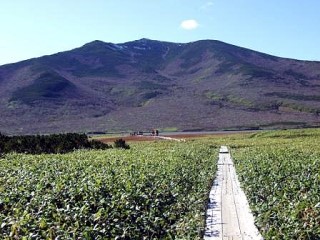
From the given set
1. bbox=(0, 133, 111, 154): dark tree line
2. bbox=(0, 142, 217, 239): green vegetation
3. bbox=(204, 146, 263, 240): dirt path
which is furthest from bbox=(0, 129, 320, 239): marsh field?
bbox=(0, 133, 111, 154): dark tree line

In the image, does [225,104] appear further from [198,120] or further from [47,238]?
[47,238]

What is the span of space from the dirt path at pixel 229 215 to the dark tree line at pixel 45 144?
2205 cm

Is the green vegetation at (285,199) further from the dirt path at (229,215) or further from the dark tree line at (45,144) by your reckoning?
the dark tree line at (45,144)

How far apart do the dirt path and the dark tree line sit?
2205cm

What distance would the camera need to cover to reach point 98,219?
9.84 m

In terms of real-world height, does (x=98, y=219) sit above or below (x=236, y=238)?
above

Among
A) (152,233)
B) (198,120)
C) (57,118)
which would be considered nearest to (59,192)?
(152,233)

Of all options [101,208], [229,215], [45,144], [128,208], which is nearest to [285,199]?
[229,215]

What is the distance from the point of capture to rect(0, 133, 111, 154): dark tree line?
42.0 m

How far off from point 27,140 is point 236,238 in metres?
34.1

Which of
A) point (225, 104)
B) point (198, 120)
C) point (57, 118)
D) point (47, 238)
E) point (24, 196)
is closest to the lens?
point (47, 238)

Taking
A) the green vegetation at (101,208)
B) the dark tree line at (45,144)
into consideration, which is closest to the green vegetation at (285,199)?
the green vegetation at (101,208)

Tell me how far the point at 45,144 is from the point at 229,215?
3039 cm

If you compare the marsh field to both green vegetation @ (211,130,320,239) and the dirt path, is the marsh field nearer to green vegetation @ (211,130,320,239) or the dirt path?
green vegetation @ (211,130,320,239)
